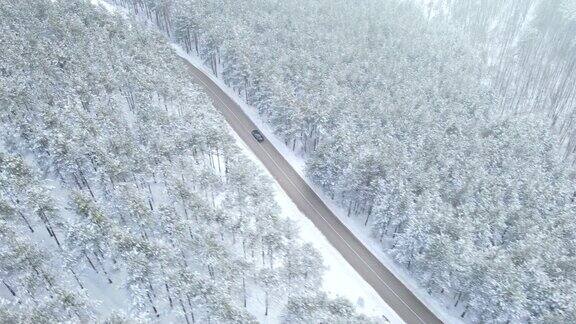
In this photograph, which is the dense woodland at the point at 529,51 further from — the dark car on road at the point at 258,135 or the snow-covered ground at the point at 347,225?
the dark car on road at the point at 258,135

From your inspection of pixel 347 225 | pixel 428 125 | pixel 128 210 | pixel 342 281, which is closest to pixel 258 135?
pixel 347 225

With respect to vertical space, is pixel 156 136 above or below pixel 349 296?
above

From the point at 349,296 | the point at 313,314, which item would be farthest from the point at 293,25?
the point at 313,314

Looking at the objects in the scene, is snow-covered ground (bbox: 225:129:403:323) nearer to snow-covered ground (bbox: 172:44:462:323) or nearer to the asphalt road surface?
snow-covered ground (bbox: 172:44:462:323)

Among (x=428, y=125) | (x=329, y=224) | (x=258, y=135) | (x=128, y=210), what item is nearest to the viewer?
(x=128, y=210)

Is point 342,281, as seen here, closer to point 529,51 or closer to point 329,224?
point 329,224

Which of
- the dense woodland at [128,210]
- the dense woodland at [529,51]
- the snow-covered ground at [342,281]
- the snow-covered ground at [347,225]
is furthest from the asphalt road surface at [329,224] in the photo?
the dense woodland at [529,51]

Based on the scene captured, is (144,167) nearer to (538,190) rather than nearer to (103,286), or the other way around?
(103,286)
